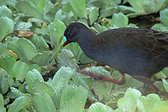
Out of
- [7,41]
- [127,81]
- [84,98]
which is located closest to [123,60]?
[127,81]

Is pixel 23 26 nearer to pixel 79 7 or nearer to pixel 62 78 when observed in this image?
pixel 79 7

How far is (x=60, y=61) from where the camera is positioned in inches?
185

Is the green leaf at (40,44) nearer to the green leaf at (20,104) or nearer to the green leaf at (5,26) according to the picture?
the green leaf at (5,26)

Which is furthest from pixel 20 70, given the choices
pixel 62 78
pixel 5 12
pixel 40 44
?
pixel 5 12

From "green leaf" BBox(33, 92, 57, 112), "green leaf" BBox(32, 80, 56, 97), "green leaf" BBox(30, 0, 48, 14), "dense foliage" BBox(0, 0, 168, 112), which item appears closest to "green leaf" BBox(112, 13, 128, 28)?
"dense foliage" BBox(0, 0, 168, 112)

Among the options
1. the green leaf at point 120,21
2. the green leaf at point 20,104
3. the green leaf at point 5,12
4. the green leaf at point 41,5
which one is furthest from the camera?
the green leaf at point 41,5

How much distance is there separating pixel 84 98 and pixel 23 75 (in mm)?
815

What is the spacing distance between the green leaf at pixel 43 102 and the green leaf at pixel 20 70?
721mm

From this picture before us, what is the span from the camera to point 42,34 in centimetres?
524

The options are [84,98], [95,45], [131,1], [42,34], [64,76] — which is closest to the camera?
[84,98]

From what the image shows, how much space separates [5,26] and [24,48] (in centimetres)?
40

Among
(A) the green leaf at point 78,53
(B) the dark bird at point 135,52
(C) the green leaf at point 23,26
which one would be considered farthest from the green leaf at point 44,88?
(C) the green leaf at point 23,26

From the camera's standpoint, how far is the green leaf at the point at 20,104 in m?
3.83

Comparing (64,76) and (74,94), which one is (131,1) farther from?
(74,94)
